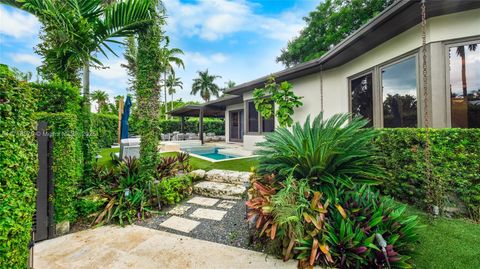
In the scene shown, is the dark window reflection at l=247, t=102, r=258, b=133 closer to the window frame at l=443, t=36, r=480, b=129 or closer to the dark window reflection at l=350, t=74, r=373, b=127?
the dark window reflection at l=350, t=74, r=373, b=127

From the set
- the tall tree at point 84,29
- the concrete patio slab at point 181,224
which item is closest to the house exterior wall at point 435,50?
the concrete patio slab at point 181,224

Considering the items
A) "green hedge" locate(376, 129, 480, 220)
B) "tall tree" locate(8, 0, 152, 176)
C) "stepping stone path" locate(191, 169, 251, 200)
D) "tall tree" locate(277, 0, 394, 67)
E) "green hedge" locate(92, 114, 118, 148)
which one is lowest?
"stepping stone path" locate(191, 169, 251, 200)

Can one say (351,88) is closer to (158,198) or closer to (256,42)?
(158,198)

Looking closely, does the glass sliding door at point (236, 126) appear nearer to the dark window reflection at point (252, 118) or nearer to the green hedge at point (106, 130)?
the dark window reflection at point (252, 118)

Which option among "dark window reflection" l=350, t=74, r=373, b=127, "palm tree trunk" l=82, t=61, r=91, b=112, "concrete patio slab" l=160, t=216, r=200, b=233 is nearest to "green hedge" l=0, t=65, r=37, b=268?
"concrete patio slab" l=160, t=216, r=200, b=233

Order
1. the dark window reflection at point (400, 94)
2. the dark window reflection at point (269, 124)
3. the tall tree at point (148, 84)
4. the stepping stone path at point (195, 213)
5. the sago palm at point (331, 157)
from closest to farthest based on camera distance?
the sago palm at point (331, 157)
the stepping stone path at point (195, 213)
the tall tree at point (148, 84)
the dark window reflection at point (400, 94)
the dark window reflection at point (269, 124)

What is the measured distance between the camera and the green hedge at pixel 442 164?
3.14 metres

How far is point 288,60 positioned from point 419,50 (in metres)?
16.8

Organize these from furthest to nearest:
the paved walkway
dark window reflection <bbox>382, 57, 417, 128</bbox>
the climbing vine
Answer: the climbing vine, dark window reflection <bbox>382, 57, 417, 128</bbox>, the paved walkway

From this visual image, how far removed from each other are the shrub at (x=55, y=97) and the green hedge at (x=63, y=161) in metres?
0.70

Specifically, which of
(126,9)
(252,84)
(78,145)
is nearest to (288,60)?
(252,84)

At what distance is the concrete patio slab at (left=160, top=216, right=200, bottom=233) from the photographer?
336cm

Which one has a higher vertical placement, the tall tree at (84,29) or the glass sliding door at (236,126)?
the tall tree at (84,29)

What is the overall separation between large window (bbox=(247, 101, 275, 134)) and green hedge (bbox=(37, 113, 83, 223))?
857 centimetres
